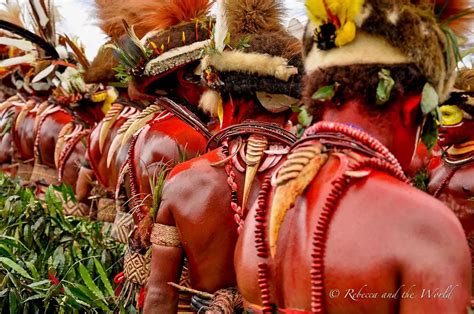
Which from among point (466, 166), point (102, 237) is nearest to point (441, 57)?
point (466, 166)

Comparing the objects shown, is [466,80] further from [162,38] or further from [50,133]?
[50,133]

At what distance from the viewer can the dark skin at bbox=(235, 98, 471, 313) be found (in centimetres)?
198

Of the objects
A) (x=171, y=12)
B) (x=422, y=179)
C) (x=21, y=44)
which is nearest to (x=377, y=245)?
(x=171, y=12)

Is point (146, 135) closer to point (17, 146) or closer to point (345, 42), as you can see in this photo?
point (345, 42)

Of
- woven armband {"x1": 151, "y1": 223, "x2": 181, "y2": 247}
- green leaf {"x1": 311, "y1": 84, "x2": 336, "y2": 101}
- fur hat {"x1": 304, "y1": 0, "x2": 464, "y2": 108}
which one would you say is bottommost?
woven armband {"x1": 151, "y1": 223, "x2": 181, "y2": 247}

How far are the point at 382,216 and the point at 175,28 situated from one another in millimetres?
2843

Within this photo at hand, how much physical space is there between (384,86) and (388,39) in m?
0.15

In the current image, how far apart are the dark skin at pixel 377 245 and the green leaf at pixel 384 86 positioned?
8 centimetres

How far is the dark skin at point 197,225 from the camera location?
313 cm

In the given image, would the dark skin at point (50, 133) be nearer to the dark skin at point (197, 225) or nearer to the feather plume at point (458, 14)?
the dark skin at point (197, 225)

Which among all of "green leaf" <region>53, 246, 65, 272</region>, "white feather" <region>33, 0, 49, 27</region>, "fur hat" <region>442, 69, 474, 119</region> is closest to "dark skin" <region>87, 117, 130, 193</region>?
"green leaf" <region>53, 246, 65, 272</region>

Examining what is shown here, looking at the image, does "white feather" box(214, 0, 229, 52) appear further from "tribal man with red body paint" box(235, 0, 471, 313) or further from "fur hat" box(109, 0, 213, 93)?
"tribal man with red body paint" box(235, 0, 471, 313)

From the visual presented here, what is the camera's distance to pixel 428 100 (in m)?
2.21

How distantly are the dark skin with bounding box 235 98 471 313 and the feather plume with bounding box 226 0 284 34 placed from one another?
1409 millimetres
